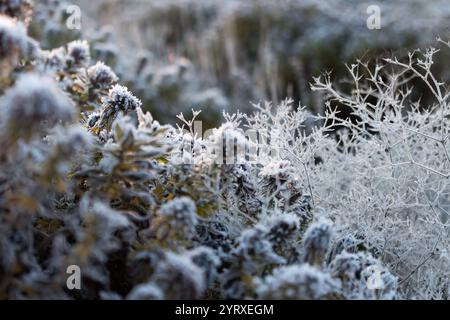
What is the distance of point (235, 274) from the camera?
121 cm

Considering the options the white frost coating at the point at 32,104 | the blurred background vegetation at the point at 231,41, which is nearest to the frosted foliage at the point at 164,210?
the white frost coating at the point at 32,104

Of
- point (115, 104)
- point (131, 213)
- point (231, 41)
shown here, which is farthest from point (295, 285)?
point (231, 41)

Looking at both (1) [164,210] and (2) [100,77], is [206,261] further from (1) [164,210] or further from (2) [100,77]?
(2) [100,77]

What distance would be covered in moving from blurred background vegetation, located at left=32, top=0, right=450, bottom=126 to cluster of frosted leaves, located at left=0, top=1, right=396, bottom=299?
1855 millimetres

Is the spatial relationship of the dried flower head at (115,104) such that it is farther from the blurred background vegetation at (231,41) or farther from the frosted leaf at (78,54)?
the blurred background vegetation at (231,41)

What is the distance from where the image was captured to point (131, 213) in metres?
1.25

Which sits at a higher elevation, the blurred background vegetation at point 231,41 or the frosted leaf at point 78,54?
A: the blurred background vegetation at point 231,41

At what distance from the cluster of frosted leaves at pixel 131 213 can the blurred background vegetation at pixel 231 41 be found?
6.09 ft

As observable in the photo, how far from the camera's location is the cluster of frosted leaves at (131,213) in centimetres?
108

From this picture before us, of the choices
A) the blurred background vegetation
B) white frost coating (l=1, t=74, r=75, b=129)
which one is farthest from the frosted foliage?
the blurred background vegetation

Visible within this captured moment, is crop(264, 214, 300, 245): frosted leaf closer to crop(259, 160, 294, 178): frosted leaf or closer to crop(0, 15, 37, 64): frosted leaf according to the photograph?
crop(259, 160, 294, 178): frosted leaf

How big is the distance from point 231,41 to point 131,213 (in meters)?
3.63

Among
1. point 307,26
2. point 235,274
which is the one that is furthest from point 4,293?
point 307,26
